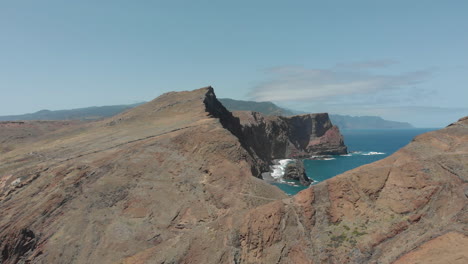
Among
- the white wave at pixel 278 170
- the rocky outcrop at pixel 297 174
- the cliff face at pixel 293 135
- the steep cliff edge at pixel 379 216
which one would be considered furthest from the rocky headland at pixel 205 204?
the cliff face at pixel 293 135

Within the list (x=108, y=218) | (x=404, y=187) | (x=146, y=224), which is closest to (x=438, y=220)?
(x=404, y=187)

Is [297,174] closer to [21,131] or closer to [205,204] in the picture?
[205,204]

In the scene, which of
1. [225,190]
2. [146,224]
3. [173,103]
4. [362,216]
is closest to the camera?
[362,216]

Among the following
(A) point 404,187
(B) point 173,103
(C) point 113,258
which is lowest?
(C) point 113,258

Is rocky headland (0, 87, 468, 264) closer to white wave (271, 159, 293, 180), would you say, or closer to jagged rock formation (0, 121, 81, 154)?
jagged rock formation (0, 121, 81, 154)

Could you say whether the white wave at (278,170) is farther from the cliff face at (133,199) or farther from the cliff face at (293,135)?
the cliff face at (133,199)

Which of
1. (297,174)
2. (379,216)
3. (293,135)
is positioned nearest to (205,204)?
(379,216)

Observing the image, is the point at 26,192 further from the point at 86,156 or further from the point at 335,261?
the point at 335,261

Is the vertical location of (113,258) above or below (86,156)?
below

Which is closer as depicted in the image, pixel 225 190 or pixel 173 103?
pixel 225 190
